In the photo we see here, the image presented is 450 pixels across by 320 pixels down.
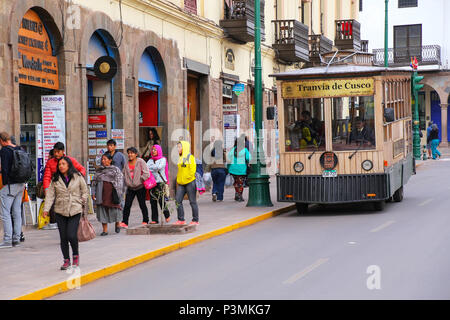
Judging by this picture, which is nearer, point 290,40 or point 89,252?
point 89,252

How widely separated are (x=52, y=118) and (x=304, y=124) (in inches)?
214

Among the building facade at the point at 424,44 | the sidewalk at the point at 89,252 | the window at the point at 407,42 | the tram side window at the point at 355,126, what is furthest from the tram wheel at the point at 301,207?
the window at the point at 407,42

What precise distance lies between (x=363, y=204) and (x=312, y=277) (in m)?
10.8

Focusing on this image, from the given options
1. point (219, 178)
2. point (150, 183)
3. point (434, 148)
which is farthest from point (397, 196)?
point (434, 148)

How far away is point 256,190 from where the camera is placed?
62.3 ft

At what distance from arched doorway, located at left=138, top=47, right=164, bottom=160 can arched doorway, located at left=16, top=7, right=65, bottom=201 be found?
4677mm

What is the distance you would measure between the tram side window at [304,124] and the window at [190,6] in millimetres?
7058

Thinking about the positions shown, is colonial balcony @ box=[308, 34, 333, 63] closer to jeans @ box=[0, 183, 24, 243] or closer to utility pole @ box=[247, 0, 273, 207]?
utility pole @ box=[247, 0, 273, 207]

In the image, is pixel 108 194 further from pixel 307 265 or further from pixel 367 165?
pixel 367 165

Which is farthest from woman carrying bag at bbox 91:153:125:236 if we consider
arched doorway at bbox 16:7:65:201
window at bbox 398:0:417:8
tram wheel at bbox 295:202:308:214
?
window at bbox 398:0:417:8

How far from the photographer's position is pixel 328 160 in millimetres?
16938

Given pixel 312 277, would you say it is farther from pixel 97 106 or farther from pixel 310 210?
pixel 97 106

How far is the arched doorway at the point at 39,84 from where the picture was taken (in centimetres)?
1558
